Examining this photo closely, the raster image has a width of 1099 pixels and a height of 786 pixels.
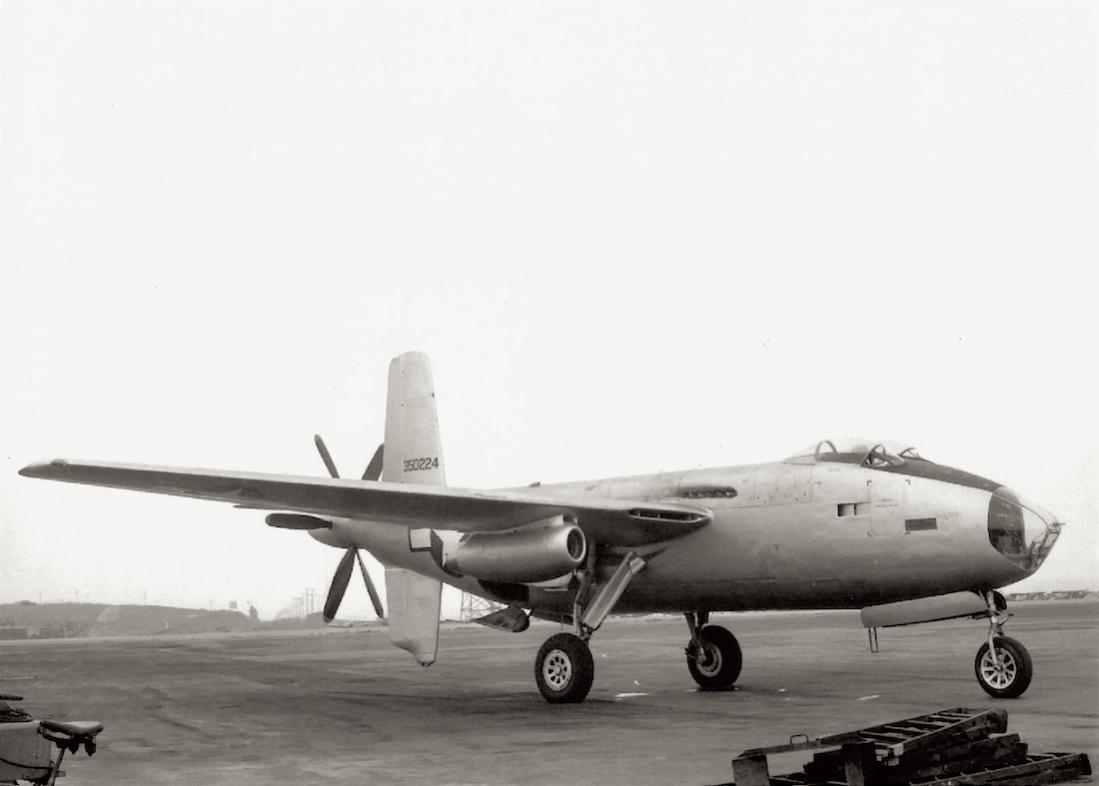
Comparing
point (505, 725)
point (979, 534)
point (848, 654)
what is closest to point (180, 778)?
point (505, 725)

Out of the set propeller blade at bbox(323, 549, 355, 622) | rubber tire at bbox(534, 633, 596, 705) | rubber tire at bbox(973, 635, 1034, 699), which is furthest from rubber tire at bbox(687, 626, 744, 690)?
propeller blade at bbox(323, 549, 355, 622)

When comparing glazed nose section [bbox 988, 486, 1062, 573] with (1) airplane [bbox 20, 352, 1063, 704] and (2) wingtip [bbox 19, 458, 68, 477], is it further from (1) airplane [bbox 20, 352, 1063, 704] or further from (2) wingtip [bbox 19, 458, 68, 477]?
(2) wingtip [bbox 19, 458, 68, 477]

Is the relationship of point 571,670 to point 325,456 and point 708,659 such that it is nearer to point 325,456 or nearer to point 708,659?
point 708,659

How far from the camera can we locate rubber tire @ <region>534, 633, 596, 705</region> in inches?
572

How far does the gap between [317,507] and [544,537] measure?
3.32 metres

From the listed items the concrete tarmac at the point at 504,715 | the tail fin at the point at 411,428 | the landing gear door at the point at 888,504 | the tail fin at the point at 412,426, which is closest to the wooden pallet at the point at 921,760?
the concrete tarmac at the point at 504,715

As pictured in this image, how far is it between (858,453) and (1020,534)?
2.33 meters

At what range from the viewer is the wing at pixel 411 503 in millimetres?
13656

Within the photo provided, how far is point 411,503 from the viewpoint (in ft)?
49.0

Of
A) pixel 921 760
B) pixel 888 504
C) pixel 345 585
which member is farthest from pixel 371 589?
pixel 921 760

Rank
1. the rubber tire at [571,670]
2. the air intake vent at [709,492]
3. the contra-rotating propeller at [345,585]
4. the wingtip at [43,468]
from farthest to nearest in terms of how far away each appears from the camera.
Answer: the contra-rotating propeller at [345,585] → the air intake vent at [709,492] → the rubber tire at [571,670] → the wingtip at [43,468]

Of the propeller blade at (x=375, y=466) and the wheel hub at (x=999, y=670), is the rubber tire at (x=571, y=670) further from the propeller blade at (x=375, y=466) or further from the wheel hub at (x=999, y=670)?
the propeller blade at (x=375, y=466)

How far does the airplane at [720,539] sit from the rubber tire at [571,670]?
21 millimetres

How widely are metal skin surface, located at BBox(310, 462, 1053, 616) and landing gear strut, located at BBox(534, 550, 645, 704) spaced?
467 mm
